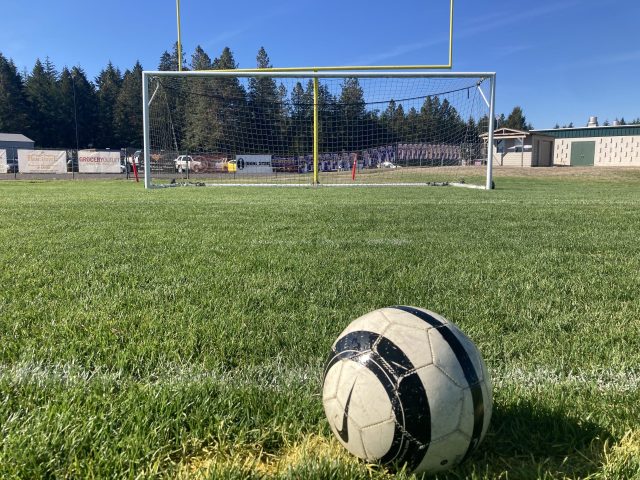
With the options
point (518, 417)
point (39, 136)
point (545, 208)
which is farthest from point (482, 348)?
point (39, 136)

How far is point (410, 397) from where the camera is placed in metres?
1.50

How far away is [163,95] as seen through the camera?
1814cm

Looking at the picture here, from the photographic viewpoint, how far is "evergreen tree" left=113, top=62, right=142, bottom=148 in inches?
2869

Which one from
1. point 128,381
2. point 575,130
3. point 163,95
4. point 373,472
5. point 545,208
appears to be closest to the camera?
point 373,472

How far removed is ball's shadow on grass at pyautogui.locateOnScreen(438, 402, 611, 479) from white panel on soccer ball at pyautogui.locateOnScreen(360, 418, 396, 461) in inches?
9.6

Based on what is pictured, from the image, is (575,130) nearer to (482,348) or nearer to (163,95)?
(163,95)

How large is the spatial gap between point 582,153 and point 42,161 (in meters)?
55.2

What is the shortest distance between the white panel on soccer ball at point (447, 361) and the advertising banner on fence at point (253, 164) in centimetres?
2010

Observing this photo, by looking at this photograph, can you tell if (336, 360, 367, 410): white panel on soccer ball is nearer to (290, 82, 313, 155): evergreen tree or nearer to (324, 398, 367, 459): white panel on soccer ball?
(324, 398, 367, 459): white panel on soccer ball

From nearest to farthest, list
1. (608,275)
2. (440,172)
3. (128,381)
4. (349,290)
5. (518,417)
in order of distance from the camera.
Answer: (518,417) < (128,381) < (349,290) < (608,275) < (440,172)

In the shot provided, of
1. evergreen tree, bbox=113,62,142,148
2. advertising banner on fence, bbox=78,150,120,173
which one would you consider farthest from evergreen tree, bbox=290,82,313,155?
evergreen tree, bbox=113,62,142,148

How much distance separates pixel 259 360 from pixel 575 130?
62662mm

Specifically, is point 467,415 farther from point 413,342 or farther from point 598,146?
point 598,146

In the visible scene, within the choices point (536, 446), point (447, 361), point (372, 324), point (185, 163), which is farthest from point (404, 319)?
point (185, 163)
